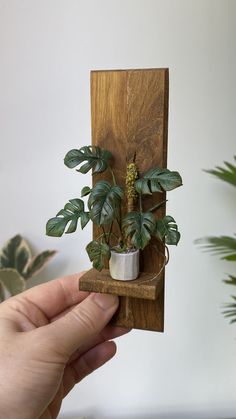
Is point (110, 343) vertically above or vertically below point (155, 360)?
above

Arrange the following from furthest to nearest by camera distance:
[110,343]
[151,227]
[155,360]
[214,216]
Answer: [155,360] < [214,216] < [110,343] < [151,227]

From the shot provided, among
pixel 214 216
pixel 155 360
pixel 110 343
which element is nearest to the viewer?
pixel 110 343

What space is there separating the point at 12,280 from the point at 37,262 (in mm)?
90

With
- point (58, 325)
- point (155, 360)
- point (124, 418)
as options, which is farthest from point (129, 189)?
point (124, 418)

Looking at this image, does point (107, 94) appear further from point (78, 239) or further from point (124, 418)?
point (124, 418)

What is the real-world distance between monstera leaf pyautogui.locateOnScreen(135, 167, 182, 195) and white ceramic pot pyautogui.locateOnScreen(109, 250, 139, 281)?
0.42ft

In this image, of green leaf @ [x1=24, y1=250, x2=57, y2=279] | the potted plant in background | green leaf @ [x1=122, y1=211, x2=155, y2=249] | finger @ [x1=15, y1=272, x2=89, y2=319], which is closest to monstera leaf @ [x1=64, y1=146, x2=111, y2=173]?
the potted plant in background

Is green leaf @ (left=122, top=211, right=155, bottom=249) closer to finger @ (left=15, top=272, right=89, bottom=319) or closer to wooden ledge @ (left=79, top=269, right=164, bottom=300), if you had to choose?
wooden ledge @ (left=79, top=269, right=164, bottom=300)

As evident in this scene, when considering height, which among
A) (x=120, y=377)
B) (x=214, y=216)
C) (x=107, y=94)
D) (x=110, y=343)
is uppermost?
(x=107, y=94)

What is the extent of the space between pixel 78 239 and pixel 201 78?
0.62 metres

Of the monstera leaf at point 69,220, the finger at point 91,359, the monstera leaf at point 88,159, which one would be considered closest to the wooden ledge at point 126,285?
the monstera leaf at point 69,220

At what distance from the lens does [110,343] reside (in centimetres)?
97

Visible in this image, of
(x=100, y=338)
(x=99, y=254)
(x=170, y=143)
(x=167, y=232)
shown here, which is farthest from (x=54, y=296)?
(x=170, y=143)

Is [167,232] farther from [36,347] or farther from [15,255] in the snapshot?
[15,255]
